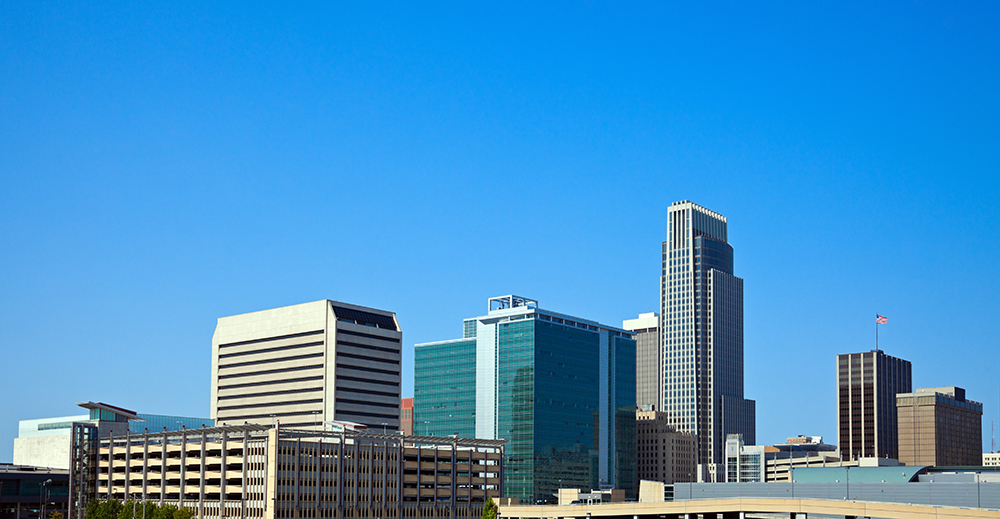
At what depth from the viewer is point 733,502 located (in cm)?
18000

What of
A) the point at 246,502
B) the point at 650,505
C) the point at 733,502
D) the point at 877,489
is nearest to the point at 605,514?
the point at 650,505

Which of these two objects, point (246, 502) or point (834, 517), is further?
point (246, 502)

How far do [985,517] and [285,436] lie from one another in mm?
111896

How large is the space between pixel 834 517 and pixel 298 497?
3509 inches

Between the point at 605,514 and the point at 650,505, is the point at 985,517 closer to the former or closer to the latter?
the point at 650,505

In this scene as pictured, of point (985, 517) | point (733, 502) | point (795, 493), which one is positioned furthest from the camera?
point (795, 493)

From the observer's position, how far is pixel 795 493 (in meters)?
192

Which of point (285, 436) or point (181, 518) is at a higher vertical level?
point (285, 436)

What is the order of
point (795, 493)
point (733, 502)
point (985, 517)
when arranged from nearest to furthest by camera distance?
point (985, 517) < point (733, 502) < point (795, 493)

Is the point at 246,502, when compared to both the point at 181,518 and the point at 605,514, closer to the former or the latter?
the point at 181,518

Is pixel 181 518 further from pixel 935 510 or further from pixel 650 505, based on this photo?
pixel 935 510

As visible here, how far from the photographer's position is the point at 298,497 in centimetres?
19900

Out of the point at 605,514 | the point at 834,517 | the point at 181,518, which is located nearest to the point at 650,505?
the point at 605,514

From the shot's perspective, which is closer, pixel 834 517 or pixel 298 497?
pixel 834 517
